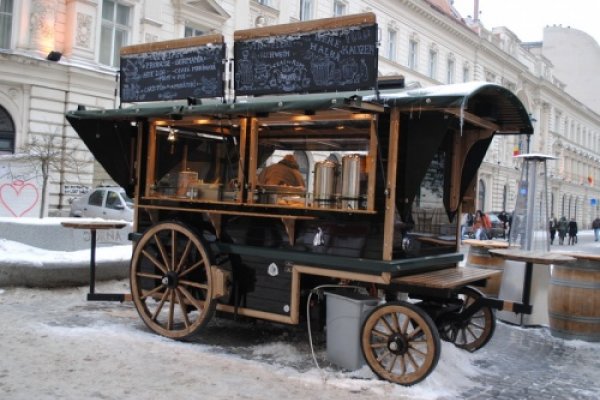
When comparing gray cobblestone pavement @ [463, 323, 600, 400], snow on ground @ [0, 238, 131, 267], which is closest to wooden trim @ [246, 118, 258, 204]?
gray cobblestone pavement @ [463, 323, 600, 400]

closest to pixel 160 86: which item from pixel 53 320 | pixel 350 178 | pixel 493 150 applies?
pixel 350 178

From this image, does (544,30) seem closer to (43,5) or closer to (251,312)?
(43,5)

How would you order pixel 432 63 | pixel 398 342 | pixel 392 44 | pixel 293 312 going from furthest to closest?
pixel 432 63 < pixel 392 44 < pixel 293 312 < pixel 398 342

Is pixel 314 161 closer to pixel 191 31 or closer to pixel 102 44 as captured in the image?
pixel 102 44

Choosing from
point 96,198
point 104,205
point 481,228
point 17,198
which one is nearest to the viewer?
point 17,198

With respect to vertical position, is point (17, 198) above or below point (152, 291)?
above

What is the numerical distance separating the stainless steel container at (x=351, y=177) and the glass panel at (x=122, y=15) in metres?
18.0

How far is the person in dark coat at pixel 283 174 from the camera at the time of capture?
624cm

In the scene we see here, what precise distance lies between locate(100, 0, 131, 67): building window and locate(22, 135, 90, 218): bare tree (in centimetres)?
352

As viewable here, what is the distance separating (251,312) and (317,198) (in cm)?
128

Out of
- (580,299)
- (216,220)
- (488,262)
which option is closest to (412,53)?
(488,262)

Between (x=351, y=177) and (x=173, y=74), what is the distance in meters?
2.21

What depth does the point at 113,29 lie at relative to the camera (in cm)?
2127

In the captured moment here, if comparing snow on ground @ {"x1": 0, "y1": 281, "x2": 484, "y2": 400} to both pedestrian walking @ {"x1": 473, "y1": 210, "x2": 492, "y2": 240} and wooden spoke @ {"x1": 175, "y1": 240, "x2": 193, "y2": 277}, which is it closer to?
wooden spoke @ {"x1": 175, "y1": 240, "x2": 193, "y2": 277}
